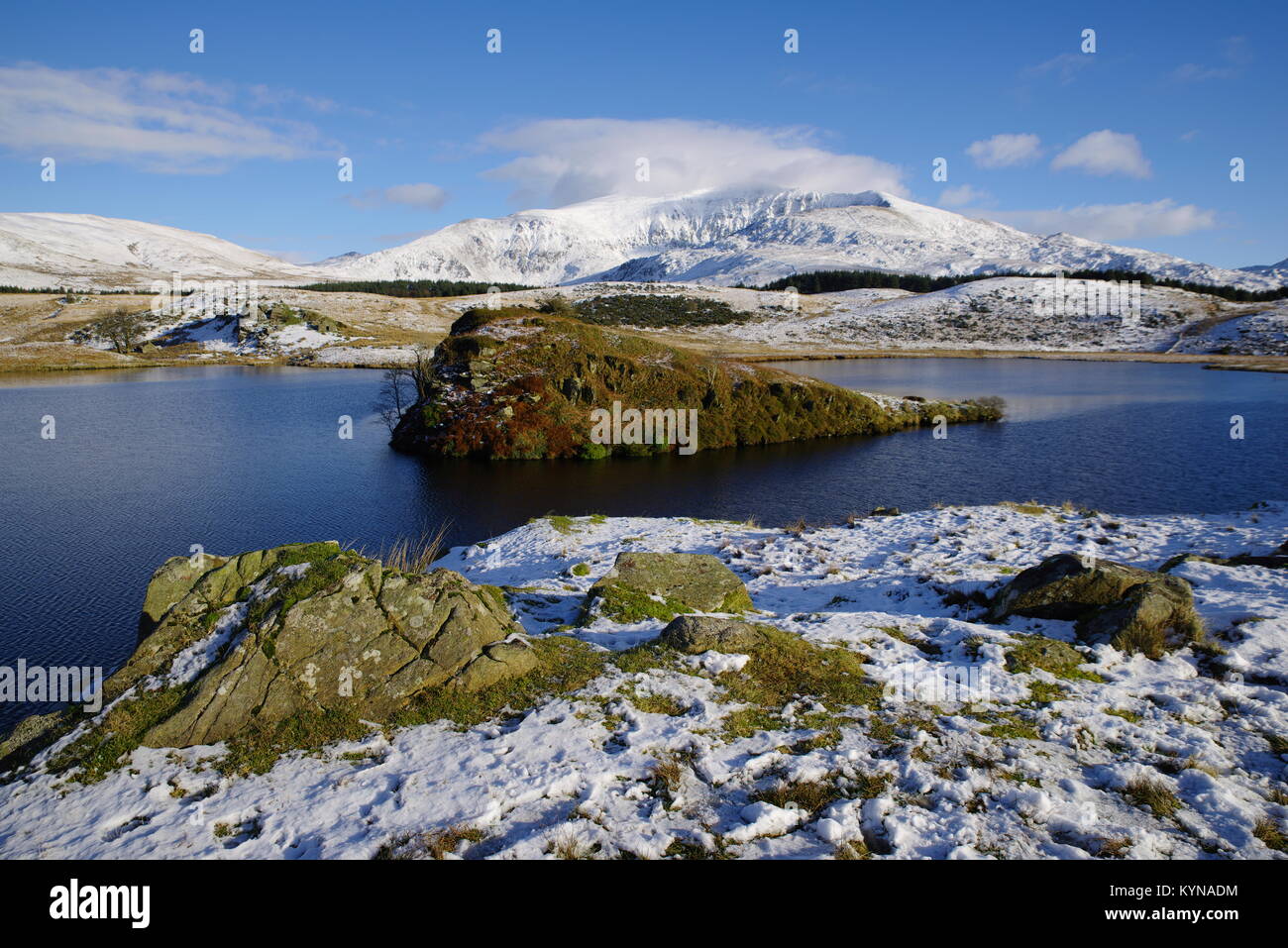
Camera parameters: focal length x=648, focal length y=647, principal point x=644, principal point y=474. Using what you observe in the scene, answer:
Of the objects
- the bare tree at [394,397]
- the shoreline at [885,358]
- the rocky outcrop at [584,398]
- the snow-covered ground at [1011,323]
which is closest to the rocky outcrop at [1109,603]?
the rocky outcrop at [584,398]

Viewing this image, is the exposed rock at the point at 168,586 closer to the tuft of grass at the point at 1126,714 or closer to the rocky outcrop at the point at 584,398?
the tuft of grass at the point at 1126,714

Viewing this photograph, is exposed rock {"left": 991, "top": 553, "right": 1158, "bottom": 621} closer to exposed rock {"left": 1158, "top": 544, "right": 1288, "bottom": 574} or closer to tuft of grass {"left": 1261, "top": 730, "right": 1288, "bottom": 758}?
exposed rock {"left": 1158, "top": 544, "right": 1288, "bottom": 574}

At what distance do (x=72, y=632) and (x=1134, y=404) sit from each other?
2697 inches

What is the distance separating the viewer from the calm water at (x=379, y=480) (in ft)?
71.1

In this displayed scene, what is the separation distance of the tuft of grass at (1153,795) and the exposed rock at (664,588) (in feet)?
25.0

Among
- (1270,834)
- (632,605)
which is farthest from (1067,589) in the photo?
(632,605)

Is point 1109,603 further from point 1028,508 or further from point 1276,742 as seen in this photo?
point 1028,508

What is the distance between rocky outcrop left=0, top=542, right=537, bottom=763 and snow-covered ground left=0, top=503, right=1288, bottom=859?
0.68 metres

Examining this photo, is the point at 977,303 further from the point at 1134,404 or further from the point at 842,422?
the point at 842,422

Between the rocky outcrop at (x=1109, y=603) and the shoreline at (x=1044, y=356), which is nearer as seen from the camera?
the rocky outcrop at (x=1109, y=603)

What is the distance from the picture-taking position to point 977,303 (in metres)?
131

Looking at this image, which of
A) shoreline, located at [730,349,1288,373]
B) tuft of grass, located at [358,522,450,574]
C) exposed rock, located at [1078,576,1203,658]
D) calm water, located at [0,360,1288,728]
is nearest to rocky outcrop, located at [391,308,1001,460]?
calm water, located at [0,360,1288,728]

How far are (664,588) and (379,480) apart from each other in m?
23.9

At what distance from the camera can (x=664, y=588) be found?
1431cm
